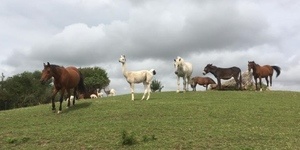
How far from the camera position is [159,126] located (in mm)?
15273

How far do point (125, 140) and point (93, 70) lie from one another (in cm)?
5991

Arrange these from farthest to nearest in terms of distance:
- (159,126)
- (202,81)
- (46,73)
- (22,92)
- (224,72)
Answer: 1. (22,92)
2. (202,81)
3. (224,72)
4. (46,73)
5. (159,126)

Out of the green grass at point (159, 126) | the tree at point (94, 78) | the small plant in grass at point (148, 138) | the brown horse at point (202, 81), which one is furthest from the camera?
the tree at point (94, 78)

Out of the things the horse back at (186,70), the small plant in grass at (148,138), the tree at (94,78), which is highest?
the tree at (94,78)

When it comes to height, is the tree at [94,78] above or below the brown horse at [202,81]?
above

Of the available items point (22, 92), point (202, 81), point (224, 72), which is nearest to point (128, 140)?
point (224, 72)

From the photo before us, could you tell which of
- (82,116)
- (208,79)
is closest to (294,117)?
(82,116)

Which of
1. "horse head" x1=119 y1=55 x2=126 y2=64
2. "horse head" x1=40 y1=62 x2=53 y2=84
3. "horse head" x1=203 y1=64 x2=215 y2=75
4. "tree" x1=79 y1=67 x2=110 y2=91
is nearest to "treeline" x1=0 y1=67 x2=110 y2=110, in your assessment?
"tree" x1=79 y1=67 x2=110 y2=91

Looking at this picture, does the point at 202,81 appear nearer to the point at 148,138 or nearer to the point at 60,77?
the point at 60,77

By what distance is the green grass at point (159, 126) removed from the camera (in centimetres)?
1310

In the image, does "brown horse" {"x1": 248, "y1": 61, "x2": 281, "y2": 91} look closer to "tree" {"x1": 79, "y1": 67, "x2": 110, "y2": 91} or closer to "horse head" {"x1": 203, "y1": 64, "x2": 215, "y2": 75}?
"horse head" {"x1": 203, "y1": 64, "x2": 215, "y2": 75}

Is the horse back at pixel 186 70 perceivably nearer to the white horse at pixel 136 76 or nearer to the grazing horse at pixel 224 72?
the white horse at pixel 136 76

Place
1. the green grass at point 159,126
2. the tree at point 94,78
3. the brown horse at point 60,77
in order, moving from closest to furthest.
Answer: the green grass at point 159,126 < the brown horse at point 60,77 < the tree at point 94,78

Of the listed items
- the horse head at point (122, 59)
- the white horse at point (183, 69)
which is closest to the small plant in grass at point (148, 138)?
the horse head at point (122, 59)
